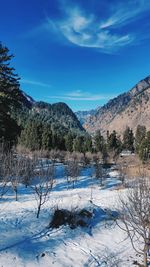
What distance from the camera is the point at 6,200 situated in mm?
25469

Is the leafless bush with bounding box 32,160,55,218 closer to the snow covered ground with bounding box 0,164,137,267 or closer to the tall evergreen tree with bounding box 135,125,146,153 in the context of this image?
the snow covered ground with bounding box 0,164,137,267

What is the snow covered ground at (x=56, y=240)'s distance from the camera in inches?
609

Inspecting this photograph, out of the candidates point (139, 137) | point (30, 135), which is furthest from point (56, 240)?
point (139, 137)

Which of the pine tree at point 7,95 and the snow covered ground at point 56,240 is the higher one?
the pine tree at point 7,95

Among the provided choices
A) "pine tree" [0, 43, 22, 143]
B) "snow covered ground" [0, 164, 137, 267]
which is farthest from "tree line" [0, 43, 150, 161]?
"snow covered ground" [0, 164, 137, 267]

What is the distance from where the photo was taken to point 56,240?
17.7 m

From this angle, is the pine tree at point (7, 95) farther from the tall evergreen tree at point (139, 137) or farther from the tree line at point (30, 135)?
the tall evergreen tree at point (139, 137)

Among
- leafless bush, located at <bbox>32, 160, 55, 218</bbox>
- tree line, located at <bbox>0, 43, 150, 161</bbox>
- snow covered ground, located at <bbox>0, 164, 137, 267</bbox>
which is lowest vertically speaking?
snow covered ground, located at <bbox>0, 164, 137, 267</bbox>

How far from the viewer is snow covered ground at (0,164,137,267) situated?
609 inches

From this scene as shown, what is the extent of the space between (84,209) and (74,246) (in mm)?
4556

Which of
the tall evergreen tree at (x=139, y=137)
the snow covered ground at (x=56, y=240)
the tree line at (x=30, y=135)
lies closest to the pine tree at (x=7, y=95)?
the tree line at (x=30, y=135)

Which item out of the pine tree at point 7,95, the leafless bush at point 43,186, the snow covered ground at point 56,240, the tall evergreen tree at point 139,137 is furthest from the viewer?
the tall evergreen tree at point 139,137

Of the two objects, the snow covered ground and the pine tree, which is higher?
the pine tree

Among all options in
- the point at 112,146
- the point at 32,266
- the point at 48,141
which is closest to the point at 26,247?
the point at 32,266
